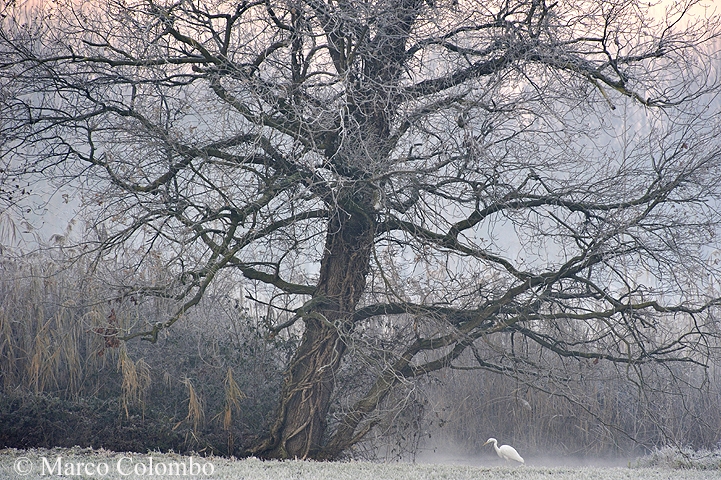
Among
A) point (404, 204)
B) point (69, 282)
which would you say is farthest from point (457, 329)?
point (69, 282)

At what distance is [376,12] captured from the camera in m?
5.93

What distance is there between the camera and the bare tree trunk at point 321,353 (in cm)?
728

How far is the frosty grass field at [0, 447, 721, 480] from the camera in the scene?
5562mm

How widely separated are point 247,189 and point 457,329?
8.52ft

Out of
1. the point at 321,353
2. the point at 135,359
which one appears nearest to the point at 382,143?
the point at 321,353

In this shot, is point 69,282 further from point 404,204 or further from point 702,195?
point 702,195

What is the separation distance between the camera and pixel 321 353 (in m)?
7.32

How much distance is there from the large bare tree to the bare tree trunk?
1.0 inches

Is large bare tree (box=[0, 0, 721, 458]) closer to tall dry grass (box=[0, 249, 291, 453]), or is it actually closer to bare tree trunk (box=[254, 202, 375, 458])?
bare tree trunk (box=[254, 202, 375, 458])

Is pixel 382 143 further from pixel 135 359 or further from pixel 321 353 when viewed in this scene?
pixel 135 359

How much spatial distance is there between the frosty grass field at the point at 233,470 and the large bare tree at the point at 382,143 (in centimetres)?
97

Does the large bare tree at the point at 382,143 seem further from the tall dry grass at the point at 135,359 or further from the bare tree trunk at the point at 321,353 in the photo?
the tall dry grass at the point at 135,359

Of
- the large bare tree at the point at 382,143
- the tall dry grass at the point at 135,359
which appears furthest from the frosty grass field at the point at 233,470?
the tall dry grass at the point at 135,359

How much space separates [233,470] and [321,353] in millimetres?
1810
